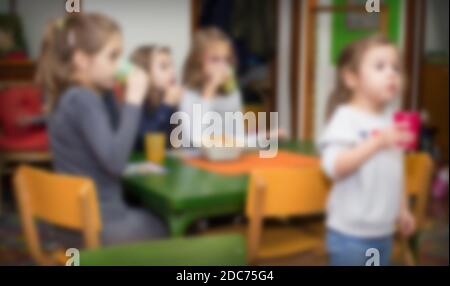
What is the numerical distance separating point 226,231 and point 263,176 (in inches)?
5.8

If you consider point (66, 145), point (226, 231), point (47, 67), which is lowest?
point (226, 231)

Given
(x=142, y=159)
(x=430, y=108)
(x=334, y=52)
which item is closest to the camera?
(x=334, y=52)

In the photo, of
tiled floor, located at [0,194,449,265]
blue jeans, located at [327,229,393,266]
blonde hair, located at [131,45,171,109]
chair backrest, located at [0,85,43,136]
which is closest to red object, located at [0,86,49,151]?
chair backrest, located at [0,85,43,136]

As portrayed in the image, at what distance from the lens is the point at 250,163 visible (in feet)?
2.89

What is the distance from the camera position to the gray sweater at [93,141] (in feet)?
2.44

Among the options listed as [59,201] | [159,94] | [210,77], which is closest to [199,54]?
[210,77]

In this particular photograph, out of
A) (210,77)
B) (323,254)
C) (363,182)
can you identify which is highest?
(210,77)

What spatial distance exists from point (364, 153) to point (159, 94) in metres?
0.46

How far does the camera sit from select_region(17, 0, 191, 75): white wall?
2.03 ft

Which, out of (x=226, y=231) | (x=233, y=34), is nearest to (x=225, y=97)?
(x=233, y=34)

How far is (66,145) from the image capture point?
780 mm

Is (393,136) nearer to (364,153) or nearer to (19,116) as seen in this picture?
(364,153)
